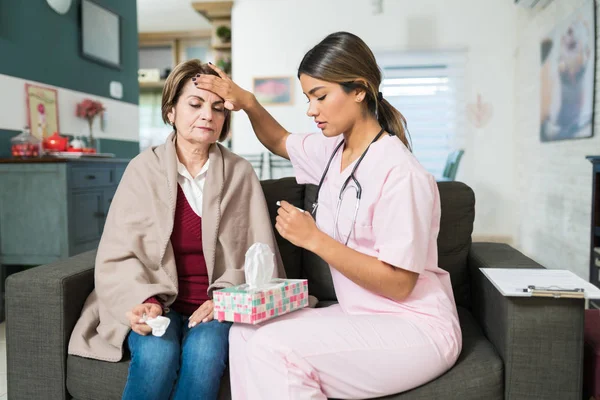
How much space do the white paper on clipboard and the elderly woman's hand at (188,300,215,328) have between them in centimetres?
76

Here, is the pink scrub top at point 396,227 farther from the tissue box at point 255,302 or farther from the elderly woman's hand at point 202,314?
the elderly woman's hand at point 202,314

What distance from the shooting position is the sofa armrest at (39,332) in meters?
1.52

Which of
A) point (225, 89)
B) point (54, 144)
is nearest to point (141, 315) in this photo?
point (225, 89)

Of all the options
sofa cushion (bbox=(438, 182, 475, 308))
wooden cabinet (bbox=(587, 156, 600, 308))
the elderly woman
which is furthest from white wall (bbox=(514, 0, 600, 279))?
the elderly woman

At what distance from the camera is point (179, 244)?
1.65 metres

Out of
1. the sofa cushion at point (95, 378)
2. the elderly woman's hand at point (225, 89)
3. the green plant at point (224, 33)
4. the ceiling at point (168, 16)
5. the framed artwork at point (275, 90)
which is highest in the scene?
the ceiling at point (168, 16)

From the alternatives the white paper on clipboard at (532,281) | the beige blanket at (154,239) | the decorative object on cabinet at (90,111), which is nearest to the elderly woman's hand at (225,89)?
the beige blanket at (154,239)

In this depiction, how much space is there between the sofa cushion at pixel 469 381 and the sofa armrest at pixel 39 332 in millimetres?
886

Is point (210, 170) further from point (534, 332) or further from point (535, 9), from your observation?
point (535, 9)

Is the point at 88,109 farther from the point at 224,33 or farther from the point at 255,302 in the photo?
the point at 255,302

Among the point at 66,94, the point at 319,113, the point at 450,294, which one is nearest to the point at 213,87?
the point at 319,113

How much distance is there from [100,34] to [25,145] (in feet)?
5.29

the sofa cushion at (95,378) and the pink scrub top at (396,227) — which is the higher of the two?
the pink scrub top at (396,227)

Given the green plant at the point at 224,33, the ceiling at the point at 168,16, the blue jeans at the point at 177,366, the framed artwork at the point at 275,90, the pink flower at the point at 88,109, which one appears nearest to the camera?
the blue jeans at the point at 177,366
